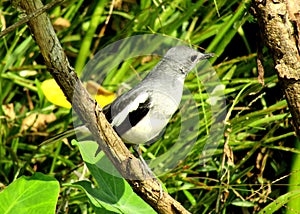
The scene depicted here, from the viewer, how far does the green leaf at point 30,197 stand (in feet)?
6.06

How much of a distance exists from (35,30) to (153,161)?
1.32 metres

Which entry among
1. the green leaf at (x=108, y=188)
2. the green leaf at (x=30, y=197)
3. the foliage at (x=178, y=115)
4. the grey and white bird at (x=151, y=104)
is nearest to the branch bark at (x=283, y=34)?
the grey and white bird at (x=151, y=104)

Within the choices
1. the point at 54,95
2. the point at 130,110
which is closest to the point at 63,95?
the point at 54,95

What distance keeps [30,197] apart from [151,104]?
53 centimetres

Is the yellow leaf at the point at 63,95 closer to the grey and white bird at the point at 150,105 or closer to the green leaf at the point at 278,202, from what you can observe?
the grey and white bird at the point at 150,105

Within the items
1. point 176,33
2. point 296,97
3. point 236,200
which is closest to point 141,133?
point 296,97

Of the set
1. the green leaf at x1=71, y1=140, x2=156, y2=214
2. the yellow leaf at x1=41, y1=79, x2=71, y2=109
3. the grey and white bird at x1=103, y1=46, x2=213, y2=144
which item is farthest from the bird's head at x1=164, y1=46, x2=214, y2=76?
the yellow leaf at x1=41, y1=79, x2=71, y2=109

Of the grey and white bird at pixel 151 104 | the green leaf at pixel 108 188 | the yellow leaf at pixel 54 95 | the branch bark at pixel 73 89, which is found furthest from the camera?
the yellow leaf at pixel 54 95

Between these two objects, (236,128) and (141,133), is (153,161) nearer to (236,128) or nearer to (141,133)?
(236,128)

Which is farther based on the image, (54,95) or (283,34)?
(54,95)

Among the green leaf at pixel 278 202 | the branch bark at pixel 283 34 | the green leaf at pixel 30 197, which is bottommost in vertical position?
the green leaf at pixel 278 202

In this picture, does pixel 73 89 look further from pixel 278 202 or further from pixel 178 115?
pixel 178 115

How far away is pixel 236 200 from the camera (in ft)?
9.59

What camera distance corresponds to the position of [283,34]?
5.82 ft
